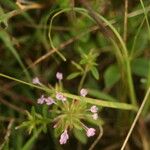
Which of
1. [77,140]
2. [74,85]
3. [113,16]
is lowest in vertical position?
[77,140]

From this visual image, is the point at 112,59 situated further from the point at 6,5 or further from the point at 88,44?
the point at 6,5

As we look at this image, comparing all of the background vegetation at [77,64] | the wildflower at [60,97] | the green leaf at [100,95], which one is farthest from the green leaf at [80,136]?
the wildflower at [60,97]

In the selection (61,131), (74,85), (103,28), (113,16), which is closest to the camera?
(61,131)

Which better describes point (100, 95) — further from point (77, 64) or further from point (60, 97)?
point (60, 97)

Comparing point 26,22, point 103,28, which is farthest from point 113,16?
point 26,22

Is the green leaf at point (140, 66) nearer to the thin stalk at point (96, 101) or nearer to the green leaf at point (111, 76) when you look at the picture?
the green leaf at point (111, 76)
